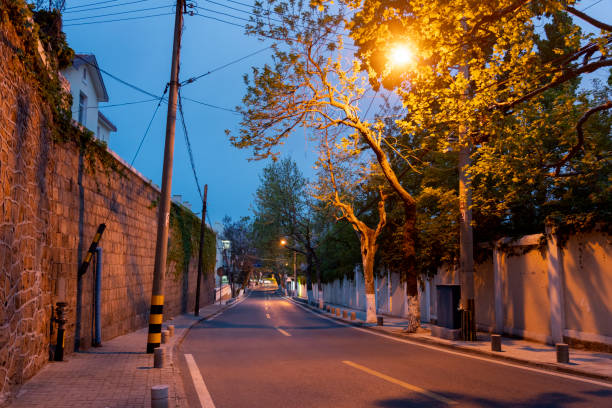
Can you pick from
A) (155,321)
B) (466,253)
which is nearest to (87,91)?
(155,321)

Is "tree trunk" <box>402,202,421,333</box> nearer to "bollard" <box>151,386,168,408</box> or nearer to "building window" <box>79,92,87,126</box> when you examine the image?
"bollard" <box>151,386,168,408</box>

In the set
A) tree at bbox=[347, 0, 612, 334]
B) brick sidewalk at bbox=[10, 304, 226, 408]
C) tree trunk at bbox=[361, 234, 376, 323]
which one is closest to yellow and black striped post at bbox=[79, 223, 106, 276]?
brick sidewalk at bbox=[10, 304, 226, 408]

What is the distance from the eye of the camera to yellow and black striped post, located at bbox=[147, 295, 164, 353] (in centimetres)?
1118

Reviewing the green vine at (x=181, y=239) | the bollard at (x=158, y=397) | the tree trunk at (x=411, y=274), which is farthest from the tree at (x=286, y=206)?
the bollard at (x=158, y=397)

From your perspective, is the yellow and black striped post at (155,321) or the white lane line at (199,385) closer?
the white lane line at (199,385)

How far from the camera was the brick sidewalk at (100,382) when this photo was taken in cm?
650

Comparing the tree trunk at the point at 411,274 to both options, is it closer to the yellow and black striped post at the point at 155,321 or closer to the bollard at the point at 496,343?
the bollard at the point at 496,343

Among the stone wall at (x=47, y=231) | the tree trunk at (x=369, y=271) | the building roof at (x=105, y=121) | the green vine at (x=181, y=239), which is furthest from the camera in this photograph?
the building roof at (x=105, y=121)

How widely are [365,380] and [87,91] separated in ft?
90.6

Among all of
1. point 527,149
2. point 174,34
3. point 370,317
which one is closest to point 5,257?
point 174,34

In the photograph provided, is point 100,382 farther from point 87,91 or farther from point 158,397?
point 87,91

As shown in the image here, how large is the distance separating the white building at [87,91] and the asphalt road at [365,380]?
20.5 meters

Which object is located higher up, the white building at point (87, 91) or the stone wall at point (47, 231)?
the white building at point (87, 91)

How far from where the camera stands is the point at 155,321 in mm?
11164
